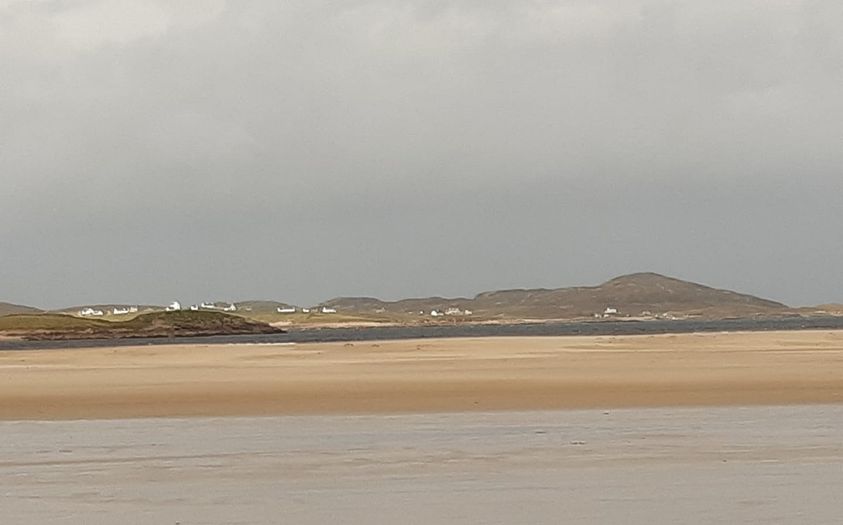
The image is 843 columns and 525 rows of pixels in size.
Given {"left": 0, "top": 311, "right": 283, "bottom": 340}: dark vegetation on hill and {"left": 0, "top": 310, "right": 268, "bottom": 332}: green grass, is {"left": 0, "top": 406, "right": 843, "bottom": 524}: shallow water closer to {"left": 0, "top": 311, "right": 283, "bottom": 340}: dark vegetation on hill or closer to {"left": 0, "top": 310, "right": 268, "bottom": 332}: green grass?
{"left": 0, "top": 311, "right": 283, "bottom": 340}: dark vegetation on hill

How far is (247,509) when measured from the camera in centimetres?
1159

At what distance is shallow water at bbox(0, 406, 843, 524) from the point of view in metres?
11.3

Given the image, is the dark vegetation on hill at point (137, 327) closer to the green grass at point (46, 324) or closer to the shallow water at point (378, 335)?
the green grass at point (46, 324)

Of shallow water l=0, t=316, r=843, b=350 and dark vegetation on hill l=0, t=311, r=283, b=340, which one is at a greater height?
dark vegetation on hill l=0, t=311, r=283, b=340

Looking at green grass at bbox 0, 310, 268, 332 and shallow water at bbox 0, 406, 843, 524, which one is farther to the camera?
green grass at bbox 0, 310, 268, 332

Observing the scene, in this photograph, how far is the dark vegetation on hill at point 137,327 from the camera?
10894 centimetres

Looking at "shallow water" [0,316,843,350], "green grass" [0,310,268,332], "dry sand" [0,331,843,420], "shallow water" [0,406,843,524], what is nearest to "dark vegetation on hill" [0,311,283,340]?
"green grass" [0,310,268,332]

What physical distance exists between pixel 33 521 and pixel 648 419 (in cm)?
1183

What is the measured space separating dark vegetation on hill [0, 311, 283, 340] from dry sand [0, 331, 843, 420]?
208 ft

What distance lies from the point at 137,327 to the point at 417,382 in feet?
288

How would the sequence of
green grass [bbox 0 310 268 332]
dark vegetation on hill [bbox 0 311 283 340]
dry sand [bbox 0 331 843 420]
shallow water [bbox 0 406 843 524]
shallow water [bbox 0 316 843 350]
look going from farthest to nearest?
green grass [bbox 0 310 268 332]
dark vegetation on hill [bbox 0 311 283 340]
shallow water [bbox 0 316 843 350]
dry sand [bbox 0 331 843 420]
shallow water [bbox 0 406 843 524]

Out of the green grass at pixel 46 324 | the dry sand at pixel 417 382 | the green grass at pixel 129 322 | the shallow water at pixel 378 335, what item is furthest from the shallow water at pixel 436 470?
the green grass at pixel 46 324

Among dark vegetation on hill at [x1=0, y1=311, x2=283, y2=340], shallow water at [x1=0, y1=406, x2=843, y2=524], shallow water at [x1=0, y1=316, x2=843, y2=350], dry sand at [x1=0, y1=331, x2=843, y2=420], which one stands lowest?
shallow water at [x1=0, y1=406, x2=843, y2=524]

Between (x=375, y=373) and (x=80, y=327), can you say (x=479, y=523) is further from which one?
(x=80, y=327)
